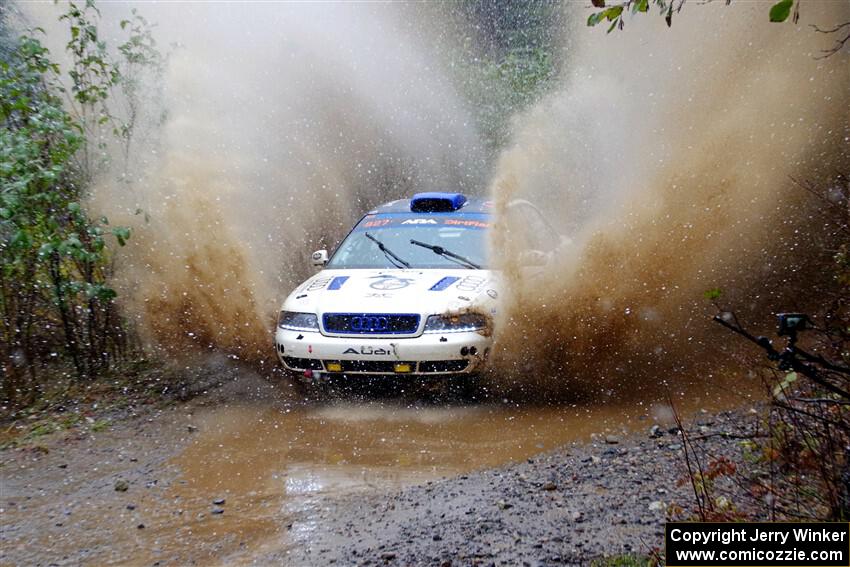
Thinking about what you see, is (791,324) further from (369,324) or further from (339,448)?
(369,324)

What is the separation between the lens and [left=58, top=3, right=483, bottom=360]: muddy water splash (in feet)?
25.7

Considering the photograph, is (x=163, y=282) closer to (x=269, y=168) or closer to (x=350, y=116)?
(x=269, y=168)

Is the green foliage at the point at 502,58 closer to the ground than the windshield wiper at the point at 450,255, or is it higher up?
higher up

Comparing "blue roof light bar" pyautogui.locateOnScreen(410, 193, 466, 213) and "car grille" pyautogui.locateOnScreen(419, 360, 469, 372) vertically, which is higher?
"blue roof light bar" pyautogui.locateOnScreen(410, 193, 466, 213)

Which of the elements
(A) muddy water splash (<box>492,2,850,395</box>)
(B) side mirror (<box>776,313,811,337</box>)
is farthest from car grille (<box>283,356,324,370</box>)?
(B) side mirror (<box>776,313,811,337</box>)

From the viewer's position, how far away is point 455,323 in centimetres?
621

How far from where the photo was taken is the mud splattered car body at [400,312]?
611 centimetres

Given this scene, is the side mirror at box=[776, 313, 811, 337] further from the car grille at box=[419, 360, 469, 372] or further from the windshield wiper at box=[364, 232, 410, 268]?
the windshield wiper at box=[364, 232, 410, 268]

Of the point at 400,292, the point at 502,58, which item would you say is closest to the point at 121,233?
the point at 400,292

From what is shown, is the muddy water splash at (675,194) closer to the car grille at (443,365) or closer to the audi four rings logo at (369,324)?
the car grille at (443,365)

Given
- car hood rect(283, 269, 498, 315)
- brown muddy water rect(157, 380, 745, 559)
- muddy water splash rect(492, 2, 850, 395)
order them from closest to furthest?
brown muddy water rect(157, 380, 745, 559) → car hood rect(283, 269, 498, 315) → muddy water splash rect(492, 2, 850, 395)

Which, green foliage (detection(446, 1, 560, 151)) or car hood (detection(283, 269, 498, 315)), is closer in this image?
car hood (detection(283, 269, 498, 315))

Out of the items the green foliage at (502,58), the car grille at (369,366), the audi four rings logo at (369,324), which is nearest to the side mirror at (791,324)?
the car grille at (369,366)

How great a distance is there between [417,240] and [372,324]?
1560mm
